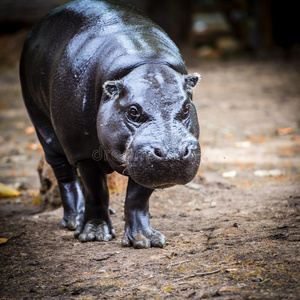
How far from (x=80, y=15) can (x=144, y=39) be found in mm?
856

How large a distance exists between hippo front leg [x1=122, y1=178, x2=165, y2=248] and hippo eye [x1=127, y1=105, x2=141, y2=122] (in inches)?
25.3

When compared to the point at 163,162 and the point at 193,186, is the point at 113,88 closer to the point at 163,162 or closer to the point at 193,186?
the point at 163,162

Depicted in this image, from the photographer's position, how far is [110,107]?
3.49 metres

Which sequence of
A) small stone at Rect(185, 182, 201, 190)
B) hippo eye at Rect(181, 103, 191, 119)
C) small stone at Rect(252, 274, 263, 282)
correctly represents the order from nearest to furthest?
small stone at Rect(252, 274, 263, 282) → hippo eye at Rect(181, 103, 191, 119) → small stone at Rect(185, 182, 201, 190)

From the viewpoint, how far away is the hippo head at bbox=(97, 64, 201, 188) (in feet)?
10.4

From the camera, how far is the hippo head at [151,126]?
10.4ft

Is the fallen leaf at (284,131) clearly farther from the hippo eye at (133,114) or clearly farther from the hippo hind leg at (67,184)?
the hippo eye at (133,114)

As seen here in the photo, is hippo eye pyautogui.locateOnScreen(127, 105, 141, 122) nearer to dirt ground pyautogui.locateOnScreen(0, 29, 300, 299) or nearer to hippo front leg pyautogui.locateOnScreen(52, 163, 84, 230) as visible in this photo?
dirt ground pyautogui.locateOnScreen(0, 29, 300, 299)

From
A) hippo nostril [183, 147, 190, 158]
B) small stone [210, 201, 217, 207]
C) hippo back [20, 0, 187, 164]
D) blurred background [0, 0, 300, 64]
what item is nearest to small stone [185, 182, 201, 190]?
small stone [210, 201, 217, 207]

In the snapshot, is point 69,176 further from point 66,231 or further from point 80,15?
point 80,15

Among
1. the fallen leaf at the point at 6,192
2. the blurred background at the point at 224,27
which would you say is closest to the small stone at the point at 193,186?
the fallen leaf at the point at 6,192

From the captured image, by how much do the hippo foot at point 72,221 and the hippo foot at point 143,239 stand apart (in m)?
0.82

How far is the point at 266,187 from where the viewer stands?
215 inches

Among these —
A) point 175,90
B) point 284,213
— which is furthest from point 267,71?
point 175,90
